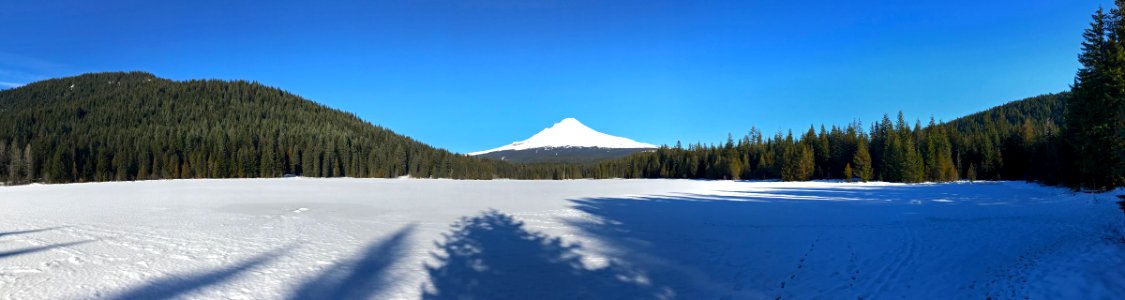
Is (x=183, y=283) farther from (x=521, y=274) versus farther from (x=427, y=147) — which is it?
(x=427, y=147)

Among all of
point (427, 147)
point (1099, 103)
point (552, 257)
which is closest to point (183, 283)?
point (552, 257)

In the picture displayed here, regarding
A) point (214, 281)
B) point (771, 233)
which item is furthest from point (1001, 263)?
point (214, 281)

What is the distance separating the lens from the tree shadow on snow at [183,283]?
9.41 metres

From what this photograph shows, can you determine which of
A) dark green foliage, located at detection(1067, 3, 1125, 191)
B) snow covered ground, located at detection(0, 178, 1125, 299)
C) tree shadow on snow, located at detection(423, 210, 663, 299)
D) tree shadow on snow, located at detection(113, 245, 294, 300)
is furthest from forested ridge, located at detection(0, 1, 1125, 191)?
tree shadow on snow, located at detection(113, 245, 294, 300)

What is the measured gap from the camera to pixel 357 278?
456 inches

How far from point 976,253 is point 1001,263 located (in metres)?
1.66

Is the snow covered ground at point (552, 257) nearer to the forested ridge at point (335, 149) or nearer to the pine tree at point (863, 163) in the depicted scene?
the forested ridge at point (335, 149)

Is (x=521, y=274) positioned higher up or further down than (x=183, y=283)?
further down

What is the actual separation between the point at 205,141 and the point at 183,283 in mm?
129522

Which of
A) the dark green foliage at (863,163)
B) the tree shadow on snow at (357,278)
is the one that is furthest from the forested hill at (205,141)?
the tree shadow on snow at (357,278)

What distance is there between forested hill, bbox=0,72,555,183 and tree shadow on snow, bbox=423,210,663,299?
112089 mm

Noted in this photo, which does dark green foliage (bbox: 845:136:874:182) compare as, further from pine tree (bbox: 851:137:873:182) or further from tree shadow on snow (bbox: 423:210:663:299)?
tree shadow on snow (bbox: 423:210:663:299)

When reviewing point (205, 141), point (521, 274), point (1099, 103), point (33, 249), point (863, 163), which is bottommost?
point (521, 274)

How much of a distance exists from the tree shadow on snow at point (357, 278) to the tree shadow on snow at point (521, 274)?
118cm
